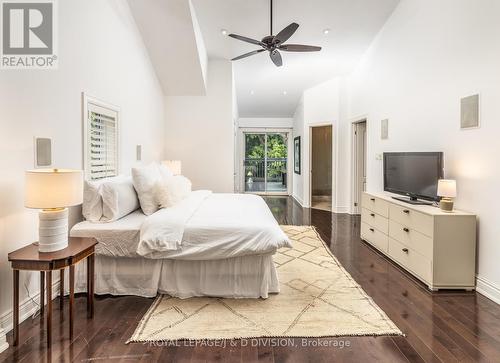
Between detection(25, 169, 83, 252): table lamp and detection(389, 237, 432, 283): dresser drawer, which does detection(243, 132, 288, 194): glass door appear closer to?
detection(389, 237, 432, 283): dresser drawer

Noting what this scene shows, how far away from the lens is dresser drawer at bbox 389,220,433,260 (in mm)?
2779

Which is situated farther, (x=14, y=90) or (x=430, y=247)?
(x=430, y=247)

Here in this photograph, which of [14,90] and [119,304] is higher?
[14,90]

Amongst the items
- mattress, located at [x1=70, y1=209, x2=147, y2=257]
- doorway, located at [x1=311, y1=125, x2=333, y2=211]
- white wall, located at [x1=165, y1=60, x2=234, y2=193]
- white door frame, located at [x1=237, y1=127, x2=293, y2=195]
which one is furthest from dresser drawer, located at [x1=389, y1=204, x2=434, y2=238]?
white door frame, located at [x1=237, y1=127, x2=293, y2=195]

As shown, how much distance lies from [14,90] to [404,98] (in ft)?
14.2

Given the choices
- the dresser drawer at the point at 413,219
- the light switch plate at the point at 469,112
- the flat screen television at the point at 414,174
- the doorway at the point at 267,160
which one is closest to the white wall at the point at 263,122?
the doorway at the point at 267,160

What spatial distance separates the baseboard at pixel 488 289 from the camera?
2.52 meters

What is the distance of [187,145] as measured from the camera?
231 inches

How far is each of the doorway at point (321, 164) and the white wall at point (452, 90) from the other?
12.3ft

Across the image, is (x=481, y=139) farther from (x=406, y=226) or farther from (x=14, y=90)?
(x=14, y=90)

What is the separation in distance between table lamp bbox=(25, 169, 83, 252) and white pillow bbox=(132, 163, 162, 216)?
914mm

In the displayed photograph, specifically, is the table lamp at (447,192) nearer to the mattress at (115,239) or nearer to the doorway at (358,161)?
the mattress at (115,239)

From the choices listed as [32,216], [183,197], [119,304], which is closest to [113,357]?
[119,304]

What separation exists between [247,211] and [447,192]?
193 centimetres
